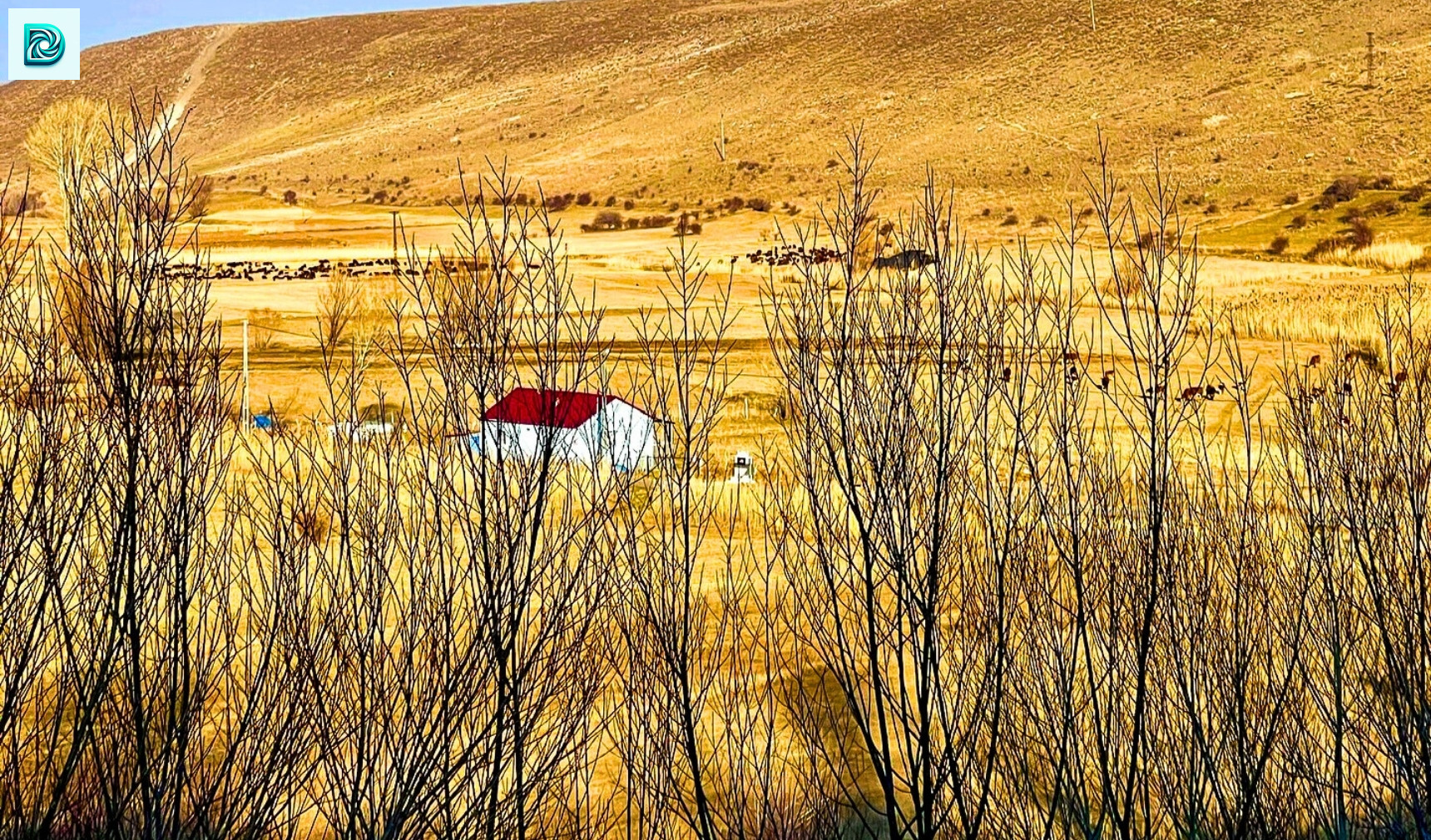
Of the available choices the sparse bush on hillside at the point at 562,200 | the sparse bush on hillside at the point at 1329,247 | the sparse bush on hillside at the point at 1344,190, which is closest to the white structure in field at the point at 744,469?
the sparse bush on hillside at the point at 1329,247

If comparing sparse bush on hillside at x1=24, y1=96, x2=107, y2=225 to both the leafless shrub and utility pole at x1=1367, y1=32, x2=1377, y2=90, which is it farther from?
Result: utility pole at x1=1367, y1=32, x2=1377, y2=90

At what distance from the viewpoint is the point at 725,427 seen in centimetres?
2236

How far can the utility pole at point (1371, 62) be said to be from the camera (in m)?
62.1

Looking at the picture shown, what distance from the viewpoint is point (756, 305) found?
113ft

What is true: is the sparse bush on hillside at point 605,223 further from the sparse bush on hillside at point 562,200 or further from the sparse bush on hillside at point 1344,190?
the sparse bush on hillside at point 1344,190

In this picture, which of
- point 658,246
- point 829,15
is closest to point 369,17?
point 829,15

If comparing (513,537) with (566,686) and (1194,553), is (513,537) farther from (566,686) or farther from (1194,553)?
(1194,553)

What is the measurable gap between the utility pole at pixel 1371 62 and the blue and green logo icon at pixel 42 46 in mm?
50389

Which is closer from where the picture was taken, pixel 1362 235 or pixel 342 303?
pixel 342 303

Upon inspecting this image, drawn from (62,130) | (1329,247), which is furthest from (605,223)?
(62,130)

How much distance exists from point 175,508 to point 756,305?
28.5 m

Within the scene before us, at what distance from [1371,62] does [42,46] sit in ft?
173

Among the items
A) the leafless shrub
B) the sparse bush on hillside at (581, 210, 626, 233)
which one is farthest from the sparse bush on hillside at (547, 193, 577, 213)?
the leafless shrub

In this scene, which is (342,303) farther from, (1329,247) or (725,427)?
(1329,247)
